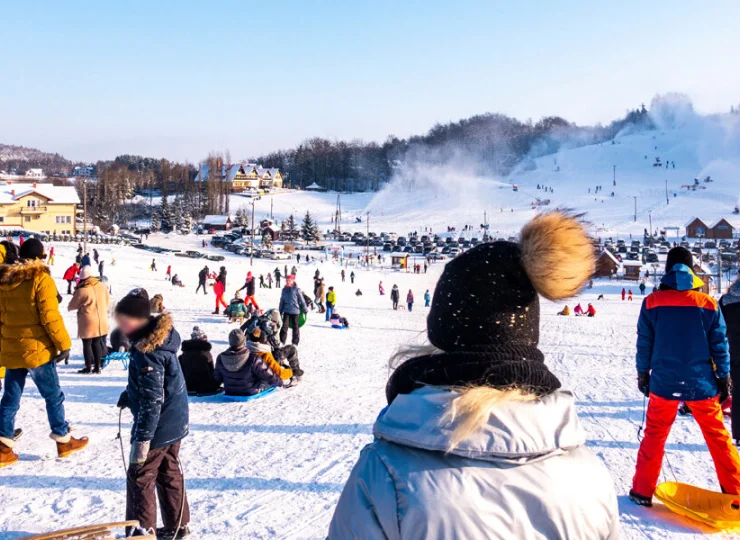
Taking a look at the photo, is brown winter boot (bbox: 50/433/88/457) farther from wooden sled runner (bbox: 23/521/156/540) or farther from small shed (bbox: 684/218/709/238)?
small shed (bbox: 684/218/709/238)

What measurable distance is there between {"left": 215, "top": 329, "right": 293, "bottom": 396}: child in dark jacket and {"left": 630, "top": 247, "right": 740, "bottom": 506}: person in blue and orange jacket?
12.8 ft

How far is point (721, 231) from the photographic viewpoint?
235 feet

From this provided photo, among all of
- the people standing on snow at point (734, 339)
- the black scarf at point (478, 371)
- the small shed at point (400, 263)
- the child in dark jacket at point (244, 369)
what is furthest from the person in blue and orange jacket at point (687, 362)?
the small shed at point (400, 263)

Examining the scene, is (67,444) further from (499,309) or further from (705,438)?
(705,438)

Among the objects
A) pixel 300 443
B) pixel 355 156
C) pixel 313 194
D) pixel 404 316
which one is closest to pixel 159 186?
pixel 313 194

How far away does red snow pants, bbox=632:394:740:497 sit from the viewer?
3363mm

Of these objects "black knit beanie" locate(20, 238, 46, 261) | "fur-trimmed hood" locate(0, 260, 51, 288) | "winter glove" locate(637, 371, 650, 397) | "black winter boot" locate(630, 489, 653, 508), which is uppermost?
"black knit beanie" locate(20, 238, 46, 261)

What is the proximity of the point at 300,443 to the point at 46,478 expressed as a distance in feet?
6.00

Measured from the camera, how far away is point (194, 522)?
3377 millimetres

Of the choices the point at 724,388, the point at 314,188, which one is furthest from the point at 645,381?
the point at 314,188

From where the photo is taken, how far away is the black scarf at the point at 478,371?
130 centimetres

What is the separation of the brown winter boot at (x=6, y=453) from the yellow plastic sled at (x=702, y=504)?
4.29 metres

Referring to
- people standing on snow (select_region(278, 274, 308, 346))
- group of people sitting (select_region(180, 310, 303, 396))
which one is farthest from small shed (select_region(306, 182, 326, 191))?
group of people sitting (select_region(180, 310, 303, 396))

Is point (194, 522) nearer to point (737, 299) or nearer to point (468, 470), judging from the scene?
point (468, 470)
